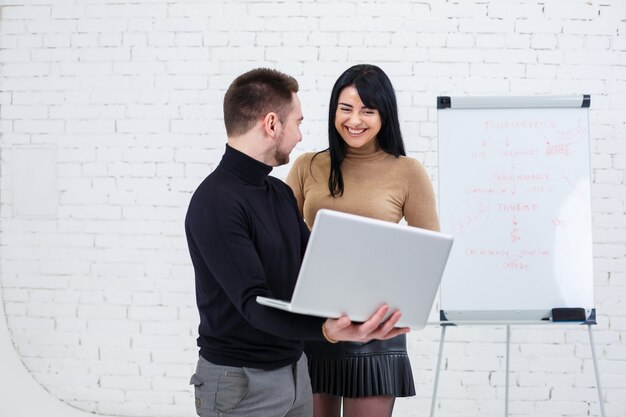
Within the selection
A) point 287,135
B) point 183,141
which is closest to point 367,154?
point 287,135

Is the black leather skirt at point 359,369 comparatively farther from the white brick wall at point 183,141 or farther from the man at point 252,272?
the white brick wall at point 183,141

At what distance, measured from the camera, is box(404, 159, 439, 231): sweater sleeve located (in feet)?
6.59

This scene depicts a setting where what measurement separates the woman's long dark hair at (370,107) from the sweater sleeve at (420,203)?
9 cm

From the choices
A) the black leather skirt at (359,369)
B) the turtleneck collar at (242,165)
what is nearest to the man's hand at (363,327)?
the turtleneck collar at (242,165)

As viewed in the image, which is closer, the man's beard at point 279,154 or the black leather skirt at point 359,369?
the man's beard at point 279,154

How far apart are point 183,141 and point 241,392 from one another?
2132 millimetres

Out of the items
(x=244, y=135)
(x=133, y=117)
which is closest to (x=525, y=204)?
(x=244, y=135)

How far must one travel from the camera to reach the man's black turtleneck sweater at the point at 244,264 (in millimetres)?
1338

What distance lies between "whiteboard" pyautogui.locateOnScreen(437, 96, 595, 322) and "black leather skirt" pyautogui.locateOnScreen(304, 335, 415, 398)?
68 centimetres

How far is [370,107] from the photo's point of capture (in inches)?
77.7

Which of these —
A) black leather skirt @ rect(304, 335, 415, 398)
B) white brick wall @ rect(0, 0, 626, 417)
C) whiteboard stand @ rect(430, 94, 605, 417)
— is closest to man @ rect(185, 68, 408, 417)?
black leather skirt @ rect(304, 335, 415, 398)

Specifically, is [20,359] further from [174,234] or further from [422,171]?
[422,171]

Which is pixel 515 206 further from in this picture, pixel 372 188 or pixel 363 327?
pixel 363 327

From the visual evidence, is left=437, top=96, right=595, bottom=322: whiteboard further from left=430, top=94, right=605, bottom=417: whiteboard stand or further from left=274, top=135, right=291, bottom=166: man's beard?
left=274, top=135, right=291, bottom=166: man's beard
